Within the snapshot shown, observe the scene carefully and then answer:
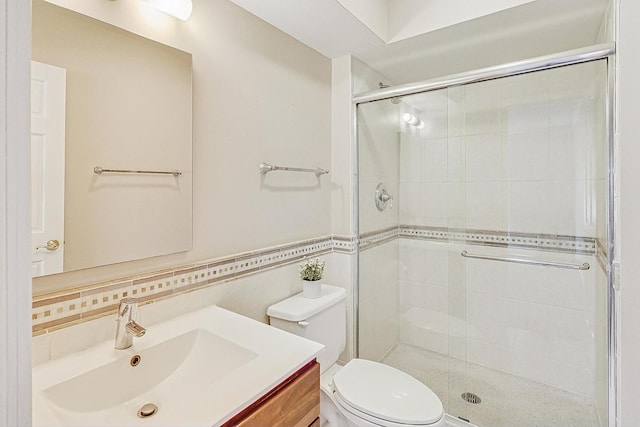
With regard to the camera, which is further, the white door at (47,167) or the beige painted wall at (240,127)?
the beige painted wall at (240,127)

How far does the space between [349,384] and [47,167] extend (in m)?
1.40

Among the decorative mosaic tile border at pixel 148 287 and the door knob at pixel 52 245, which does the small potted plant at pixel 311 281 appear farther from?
the door knob at pixel 52 245

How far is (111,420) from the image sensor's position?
733 mm

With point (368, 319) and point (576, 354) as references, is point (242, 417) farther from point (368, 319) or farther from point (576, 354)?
point (576, 354)

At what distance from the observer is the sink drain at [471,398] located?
6.33 ft

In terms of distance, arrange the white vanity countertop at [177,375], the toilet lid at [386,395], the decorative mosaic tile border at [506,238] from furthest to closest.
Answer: the decorative mosaic tile border at [506,238] → the toilet lid at [386,395] → the white vanity countertop at [177,375]

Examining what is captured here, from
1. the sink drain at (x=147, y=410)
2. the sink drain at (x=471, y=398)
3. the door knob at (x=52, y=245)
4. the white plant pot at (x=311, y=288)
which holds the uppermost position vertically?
the door knob at (x=52, y=245)

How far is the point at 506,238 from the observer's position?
2.07 meters

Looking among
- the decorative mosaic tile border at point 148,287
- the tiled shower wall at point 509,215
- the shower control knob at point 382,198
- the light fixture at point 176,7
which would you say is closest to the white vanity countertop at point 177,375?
the decorative mosaic tile border at point 148,287

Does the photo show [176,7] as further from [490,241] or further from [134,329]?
[490,241]

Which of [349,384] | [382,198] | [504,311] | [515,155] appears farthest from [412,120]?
[349,384]

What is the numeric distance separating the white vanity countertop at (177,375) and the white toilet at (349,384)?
0.41 metres

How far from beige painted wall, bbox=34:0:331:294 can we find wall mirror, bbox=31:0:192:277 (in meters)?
0.05

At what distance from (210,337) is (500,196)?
1.83 meters
